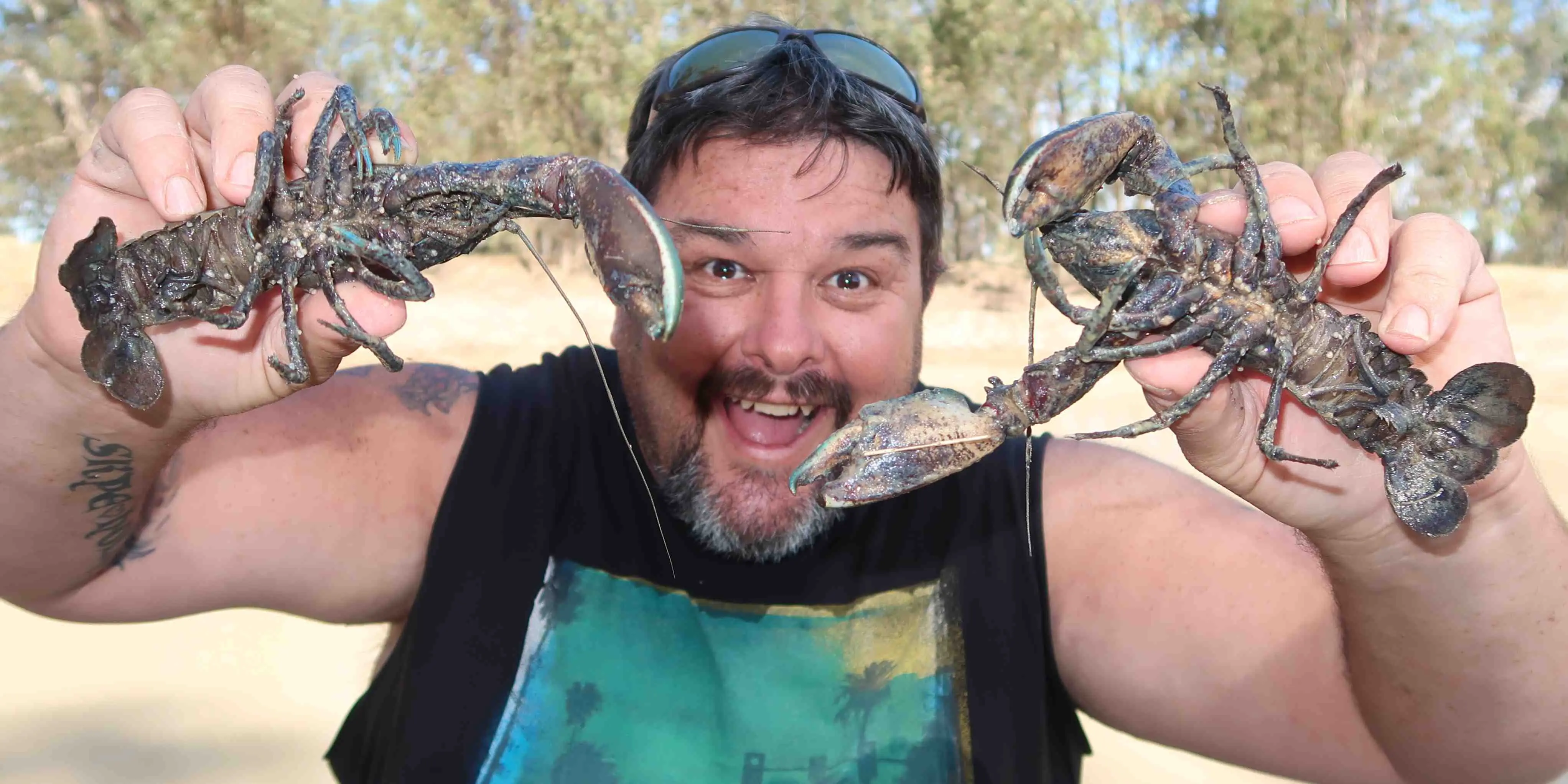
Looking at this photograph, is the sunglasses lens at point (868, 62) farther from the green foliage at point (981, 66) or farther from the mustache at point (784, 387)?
the green foliage at point (981, 66)

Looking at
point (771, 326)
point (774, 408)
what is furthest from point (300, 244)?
point (774, 408)

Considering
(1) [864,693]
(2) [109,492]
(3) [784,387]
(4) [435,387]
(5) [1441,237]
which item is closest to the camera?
(5) [1441,237]

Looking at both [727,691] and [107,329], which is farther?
[727,691]

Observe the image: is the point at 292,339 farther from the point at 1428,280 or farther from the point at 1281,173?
the point at 1428,280

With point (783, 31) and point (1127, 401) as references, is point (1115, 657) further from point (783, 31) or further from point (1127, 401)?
point (1127, 401)

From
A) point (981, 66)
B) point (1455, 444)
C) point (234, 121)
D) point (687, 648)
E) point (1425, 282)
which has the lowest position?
point (687, 648)

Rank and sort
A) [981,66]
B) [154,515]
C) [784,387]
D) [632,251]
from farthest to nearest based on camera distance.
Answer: [981,66], [784,387], [154,515], [632,251]
